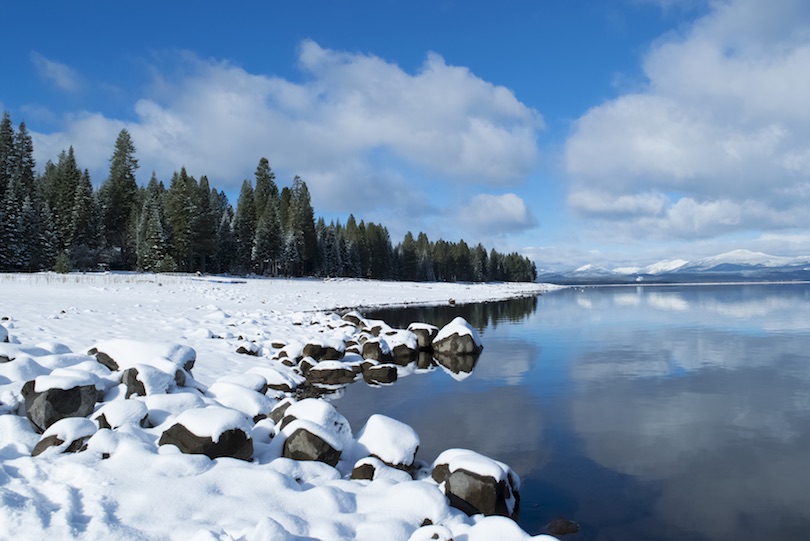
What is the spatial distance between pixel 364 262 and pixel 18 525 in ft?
318

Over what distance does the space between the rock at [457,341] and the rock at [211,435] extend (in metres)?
14.3

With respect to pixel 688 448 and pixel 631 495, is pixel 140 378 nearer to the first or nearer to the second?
pixel 631 495

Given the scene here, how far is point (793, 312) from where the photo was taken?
3997cm

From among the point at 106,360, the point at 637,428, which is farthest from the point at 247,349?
the point at 637,428

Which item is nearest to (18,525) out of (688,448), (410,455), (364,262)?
(410,455)

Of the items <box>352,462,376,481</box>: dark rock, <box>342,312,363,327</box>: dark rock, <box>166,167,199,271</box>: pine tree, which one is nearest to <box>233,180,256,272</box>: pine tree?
<box>166,167,199,271</box>: pine tree

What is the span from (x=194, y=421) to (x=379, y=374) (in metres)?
9.75

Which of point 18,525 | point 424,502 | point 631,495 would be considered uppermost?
point 18,525

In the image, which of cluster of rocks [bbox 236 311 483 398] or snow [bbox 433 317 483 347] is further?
snow [bbox 433 317 483 347]

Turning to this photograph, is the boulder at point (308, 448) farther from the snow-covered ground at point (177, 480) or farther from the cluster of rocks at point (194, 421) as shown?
the snow-covered ground at point (177, 480)

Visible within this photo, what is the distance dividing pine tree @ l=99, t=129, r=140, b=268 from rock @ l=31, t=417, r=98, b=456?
6971 cm

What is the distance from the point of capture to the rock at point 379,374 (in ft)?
52.6

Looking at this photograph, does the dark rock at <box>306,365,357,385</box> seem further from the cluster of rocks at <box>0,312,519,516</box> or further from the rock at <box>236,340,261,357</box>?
the cluster of rocks at <box>0,312,519,516</box>

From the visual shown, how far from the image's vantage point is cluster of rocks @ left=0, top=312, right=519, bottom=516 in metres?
6.79
